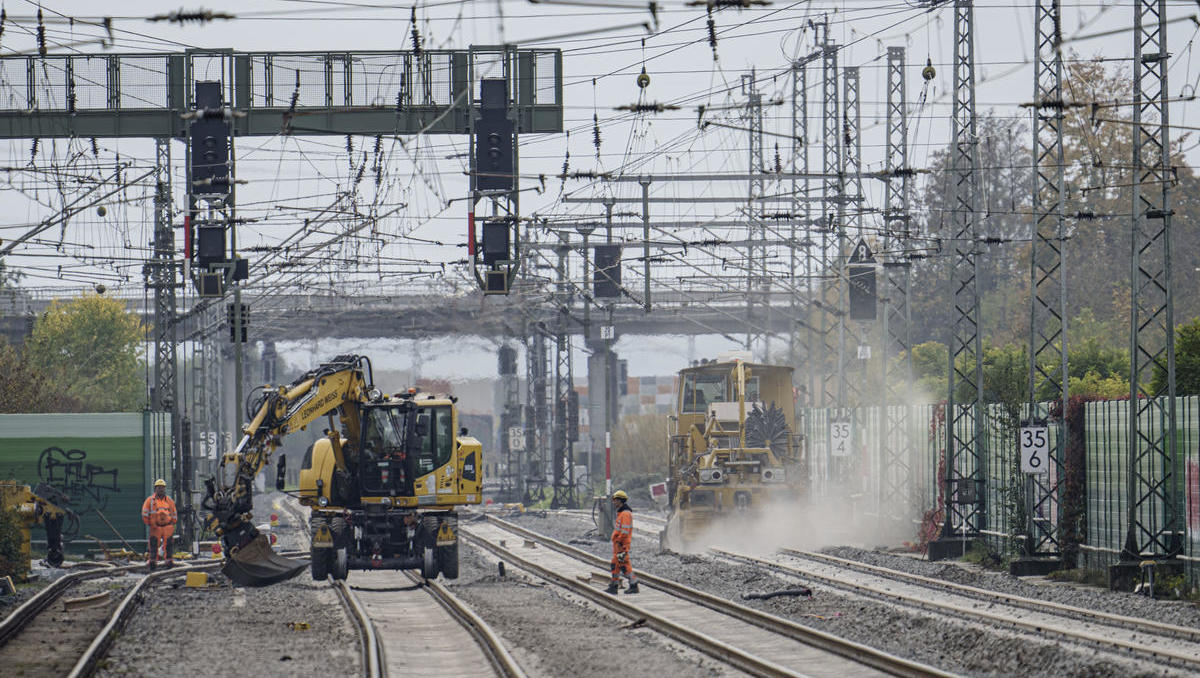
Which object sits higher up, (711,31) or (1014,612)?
(711,31)

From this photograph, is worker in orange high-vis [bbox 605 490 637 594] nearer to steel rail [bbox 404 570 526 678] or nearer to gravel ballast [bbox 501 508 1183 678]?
gravel ballast [bbox 501 508 1183 678]

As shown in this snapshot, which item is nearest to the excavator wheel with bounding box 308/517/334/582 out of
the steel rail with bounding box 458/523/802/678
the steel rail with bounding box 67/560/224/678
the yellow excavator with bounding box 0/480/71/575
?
the steel rail with bounding box 67/560/224/678

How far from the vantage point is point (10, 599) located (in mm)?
22625

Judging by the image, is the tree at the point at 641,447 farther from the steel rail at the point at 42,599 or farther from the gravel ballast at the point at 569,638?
the gravel ballast at the point at 569,638

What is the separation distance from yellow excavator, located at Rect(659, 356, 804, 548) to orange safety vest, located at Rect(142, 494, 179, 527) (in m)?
10.6

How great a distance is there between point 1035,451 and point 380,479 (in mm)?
11394

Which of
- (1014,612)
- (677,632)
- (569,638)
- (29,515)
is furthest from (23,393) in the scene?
(1014,612)

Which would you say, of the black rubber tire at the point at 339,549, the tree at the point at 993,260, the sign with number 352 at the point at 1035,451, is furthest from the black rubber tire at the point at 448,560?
the tree at the point at 993,260

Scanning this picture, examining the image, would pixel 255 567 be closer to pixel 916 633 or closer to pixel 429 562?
pixel 429 562

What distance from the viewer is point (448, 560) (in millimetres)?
24953

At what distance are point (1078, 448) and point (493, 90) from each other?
12.5m

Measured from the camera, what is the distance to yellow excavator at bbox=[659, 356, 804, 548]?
3069 centimetres

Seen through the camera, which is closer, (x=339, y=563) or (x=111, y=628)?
(x=111, y=628)

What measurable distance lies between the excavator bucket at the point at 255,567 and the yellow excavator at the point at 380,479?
9.2 inches
